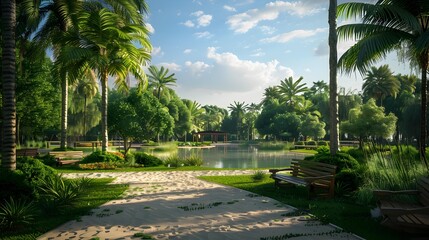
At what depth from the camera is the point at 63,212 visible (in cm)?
657

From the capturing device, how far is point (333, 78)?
1055cm

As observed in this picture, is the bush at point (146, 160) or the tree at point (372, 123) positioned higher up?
the tree at point (372, 123)

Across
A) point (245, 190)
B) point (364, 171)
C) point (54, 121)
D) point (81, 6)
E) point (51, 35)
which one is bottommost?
point (245, 190)

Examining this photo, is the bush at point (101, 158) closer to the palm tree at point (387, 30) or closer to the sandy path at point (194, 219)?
the sandy path at point (194, 219)

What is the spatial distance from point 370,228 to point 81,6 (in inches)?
701

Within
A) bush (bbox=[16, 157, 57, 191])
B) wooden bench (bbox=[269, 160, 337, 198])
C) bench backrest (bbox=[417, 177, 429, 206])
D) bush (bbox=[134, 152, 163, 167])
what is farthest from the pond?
bench backrest (bbox=[417, 177, 429, 206])

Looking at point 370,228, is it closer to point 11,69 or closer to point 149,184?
point 149,184

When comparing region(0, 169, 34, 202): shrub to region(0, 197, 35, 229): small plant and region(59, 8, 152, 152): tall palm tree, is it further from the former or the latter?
region(59, 8, 152, 152): tall palm tree

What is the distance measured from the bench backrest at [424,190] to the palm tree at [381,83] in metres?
46.5

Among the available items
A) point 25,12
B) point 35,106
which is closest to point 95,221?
point 25,12

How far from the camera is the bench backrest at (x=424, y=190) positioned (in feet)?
17.1

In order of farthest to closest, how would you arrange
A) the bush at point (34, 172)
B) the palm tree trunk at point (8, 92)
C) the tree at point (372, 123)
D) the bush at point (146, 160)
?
the tree at point (372, 123) → the bush at point (146, 160) → the bush at point (34, 172) → the palm tree trunk at point (8, 92)

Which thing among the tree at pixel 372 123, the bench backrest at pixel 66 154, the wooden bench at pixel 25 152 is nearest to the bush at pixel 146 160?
the bench backrest at pixel 66 154

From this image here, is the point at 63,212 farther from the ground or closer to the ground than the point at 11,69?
closer to the ground
